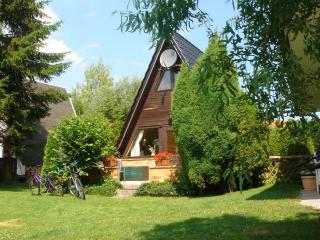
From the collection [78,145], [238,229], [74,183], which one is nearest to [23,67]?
[78,145]

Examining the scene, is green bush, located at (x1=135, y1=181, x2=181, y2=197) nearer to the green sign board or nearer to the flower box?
the green sign board

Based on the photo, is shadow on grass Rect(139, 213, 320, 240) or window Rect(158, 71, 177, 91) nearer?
shadow on grass Rect(139, 213, 320, 240)

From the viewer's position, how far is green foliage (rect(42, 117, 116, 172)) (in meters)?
19.7

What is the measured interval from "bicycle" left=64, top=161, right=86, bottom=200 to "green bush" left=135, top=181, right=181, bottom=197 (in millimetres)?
2488

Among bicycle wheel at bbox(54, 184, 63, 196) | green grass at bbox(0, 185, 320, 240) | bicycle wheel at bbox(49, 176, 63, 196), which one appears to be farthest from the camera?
bicycle wheel at bbox(49, 176, 63, 196)

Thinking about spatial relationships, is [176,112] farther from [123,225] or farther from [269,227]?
[269,227]

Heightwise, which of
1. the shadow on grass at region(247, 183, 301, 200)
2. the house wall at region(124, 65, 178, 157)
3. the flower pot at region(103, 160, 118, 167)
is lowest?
the shadow on grass at region(247, 183, 301, 200)

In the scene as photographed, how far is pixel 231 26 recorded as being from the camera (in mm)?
3908

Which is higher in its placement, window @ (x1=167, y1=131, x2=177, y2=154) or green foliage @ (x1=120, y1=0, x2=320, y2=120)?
window @ (x1=167, y1=131, x2=177, y2=154)

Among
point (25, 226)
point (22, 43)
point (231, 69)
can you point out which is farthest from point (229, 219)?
point (22, 43)

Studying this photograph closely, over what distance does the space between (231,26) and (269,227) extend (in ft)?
15.2

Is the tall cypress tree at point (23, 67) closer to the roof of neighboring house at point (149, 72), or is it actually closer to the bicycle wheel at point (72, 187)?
the roof of neighboring house at point (149, 72)

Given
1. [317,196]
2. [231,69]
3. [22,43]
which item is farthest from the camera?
[22,43]

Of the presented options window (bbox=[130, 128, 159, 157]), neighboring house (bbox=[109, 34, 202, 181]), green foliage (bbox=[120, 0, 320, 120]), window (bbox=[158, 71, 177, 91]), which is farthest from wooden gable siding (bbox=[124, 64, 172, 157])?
green foliage (bbox=[120, 0, 320, 120])
